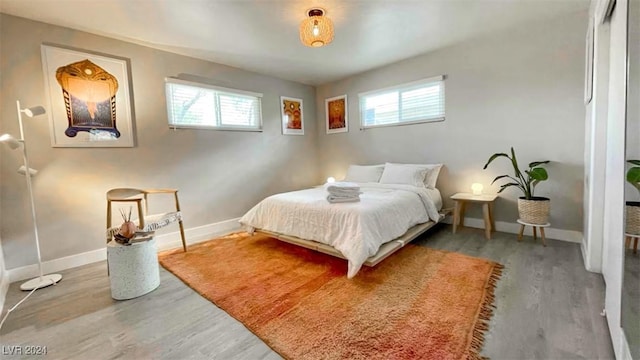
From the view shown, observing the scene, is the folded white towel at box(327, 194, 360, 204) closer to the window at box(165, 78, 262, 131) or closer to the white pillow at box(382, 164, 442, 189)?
the white pillow at box(382, 164, 442, 189)

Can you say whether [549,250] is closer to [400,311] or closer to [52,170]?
[400,311]

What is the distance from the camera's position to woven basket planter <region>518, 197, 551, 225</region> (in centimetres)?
270

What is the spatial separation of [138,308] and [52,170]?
1.83 m

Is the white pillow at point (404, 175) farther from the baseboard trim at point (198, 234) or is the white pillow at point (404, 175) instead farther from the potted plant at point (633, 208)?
the baseboard trim at point (198, 234)

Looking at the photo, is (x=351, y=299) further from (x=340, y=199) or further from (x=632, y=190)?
(x=632, y=190)

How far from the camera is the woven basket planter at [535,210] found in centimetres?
270

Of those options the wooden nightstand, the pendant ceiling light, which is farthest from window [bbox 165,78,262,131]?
the wooden nightstand

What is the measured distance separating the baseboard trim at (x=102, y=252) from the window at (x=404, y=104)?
284 cm

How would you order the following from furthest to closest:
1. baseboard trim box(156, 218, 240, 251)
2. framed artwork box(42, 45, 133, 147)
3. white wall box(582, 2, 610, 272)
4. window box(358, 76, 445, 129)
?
window box(358, 76, 445, 129) → baseboard trim box(156, 218, 240, 251) → framed artwork box(42, 45, 133, 147) → white wall box(582, 2, 610, 272)

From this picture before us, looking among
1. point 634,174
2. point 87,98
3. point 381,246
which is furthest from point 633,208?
point 87,98

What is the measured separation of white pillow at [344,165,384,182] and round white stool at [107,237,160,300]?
114 inches

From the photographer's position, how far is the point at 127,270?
2.04 m

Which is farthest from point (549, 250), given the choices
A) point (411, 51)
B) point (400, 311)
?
point (411, 51)

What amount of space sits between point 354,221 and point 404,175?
5.36 feet
